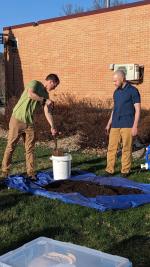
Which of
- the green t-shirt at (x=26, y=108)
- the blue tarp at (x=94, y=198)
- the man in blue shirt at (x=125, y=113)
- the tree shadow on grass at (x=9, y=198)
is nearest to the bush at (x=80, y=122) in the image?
the man in blue shirt at (x=125, y=113)

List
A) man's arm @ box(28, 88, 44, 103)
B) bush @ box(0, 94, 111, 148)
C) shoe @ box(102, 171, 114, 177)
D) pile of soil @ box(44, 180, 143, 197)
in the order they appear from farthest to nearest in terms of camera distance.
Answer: bush @ box(0, 94, 111, 148)
shoe @ box(102, 171, 114, 177)
man's arm @ box(28, 88, 44, 103)
pile of soil @ box(44, 180, 143, 197)

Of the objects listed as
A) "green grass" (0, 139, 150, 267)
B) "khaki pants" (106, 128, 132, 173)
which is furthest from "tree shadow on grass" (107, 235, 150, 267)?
"khaki pants" (106, 128, 132, 173)

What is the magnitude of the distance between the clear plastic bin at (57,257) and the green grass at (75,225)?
4.92 feet

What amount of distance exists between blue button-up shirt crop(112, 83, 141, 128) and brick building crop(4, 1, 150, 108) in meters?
7.62

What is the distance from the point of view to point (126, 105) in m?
8.34

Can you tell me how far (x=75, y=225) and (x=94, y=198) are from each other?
1.02m

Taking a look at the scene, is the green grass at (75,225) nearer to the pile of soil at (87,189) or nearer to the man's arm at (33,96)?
the pile of soil at (87,189)

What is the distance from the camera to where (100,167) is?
30.6 ft

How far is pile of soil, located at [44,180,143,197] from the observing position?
6.94m

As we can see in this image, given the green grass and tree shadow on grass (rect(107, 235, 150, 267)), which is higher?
the green grass

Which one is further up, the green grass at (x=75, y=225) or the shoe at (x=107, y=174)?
the shoe at (x=107, y=174)

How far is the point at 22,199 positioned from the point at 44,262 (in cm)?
380

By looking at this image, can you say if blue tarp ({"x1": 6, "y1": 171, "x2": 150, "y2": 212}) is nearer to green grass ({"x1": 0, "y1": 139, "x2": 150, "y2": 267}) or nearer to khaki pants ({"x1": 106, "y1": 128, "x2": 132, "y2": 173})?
green grass ({"x1": 0, "y1": 139, "x2": 150, "y2": 267})

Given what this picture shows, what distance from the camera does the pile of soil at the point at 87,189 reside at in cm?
694
